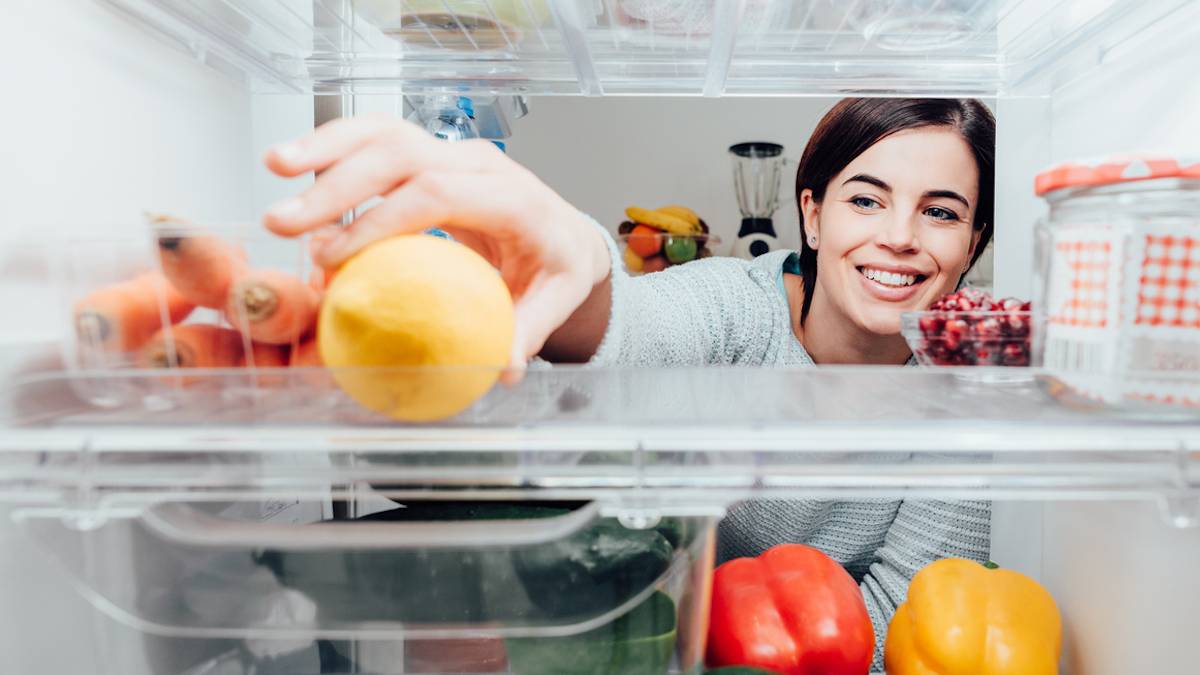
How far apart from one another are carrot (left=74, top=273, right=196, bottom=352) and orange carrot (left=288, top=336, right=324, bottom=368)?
0.06 m

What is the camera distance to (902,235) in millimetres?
1009

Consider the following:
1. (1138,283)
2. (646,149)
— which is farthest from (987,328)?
(646,149)

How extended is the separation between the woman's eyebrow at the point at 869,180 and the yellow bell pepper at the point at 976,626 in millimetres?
577

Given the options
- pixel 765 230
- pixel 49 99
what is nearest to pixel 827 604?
pixel 49 99

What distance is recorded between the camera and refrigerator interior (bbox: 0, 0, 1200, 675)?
0.41 metres

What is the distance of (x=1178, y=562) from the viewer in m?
0.50

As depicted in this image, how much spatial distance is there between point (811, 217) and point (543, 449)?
93 cm

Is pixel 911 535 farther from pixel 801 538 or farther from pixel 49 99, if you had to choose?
pixel 49 99

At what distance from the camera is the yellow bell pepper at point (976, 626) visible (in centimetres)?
55

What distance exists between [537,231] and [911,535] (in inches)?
25.6

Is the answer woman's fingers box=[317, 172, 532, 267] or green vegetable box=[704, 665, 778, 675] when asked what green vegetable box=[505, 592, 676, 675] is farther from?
woman's fingers box=[317, 172, 532, 267]

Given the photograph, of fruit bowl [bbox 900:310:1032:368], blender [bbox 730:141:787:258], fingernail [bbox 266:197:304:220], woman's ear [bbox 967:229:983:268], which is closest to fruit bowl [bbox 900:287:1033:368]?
fruit bowl [bbox 900:310:1032:368]

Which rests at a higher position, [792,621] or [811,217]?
[811,217]

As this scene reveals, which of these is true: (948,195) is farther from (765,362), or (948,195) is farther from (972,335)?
(972,335)
